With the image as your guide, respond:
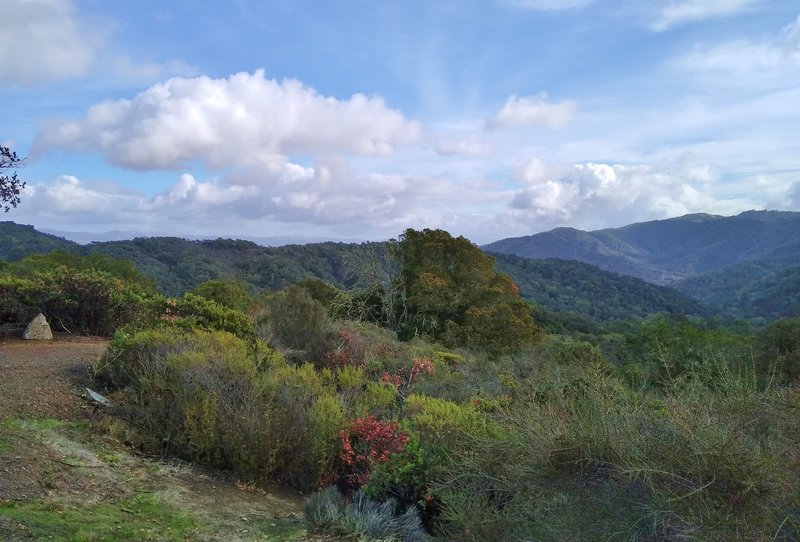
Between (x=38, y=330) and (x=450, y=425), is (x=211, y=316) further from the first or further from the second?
(x=450, y=425)

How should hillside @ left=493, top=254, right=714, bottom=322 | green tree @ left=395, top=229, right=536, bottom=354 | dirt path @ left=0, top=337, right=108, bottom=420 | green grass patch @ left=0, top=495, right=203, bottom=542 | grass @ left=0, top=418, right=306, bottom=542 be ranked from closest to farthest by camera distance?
green grass patch @ left=0, top=495, right=203, bottom=542 < grass @ left=0, top=418, right=306, bottom=542 < dirt path @ left=0, top=337, right=108, bottom=420 < green tree @ left=395, top=229, right=536, bottom=354 < hillside @ left=493, top=254, right=714, bottom=322

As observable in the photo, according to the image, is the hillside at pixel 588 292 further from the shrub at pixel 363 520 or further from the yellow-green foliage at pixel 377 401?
the shrub at pixel 363 520

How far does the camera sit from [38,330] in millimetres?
10227

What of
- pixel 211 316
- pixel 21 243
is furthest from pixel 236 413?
pixel 21 243

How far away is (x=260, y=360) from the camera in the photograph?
817cm

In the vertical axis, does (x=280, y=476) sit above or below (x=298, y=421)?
below

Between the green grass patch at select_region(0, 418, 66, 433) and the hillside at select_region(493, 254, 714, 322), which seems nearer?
the green grass patch at select_region(0, 418, 66, 433)

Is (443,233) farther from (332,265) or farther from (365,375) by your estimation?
(332,265)

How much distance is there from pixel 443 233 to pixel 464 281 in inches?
102

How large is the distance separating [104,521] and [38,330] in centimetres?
715

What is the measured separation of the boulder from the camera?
33.3 ft

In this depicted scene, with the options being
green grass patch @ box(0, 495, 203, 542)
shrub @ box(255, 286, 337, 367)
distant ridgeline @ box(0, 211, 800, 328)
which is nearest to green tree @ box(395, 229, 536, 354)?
distant ridgeline @ box(0, 211, 800, 328)

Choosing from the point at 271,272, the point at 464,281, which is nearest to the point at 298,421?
the point at 464,281

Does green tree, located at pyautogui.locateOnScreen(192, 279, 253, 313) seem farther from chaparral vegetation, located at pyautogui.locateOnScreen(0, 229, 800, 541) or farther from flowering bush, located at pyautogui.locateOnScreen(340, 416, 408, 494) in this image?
flowering bush, located at pyautogui.locateOnScreen(340, 416, 408, 494)
